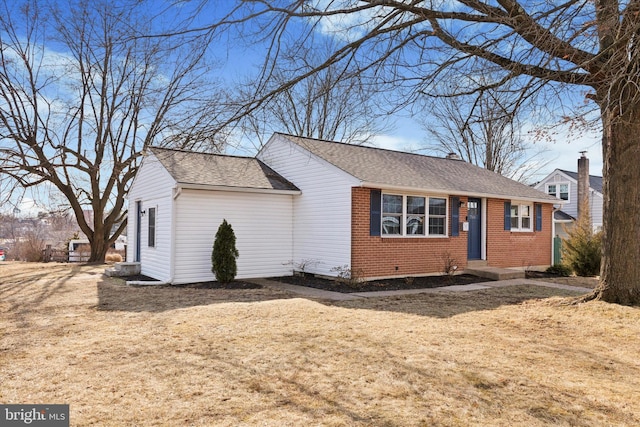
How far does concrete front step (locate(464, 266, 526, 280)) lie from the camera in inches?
532

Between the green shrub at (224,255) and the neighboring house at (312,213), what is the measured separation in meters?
0.71

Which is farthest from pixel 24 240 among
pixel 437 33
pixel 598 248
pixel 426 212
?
pixel 598 248

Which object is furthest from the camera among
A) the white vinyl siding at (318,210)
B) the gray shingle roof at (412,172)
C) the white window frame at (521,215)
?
the white window frame at (521,215)

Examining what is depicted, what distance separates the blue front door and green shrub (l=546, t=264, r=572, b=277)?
11.0ft

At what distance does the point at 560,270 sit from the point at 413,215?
7.07m

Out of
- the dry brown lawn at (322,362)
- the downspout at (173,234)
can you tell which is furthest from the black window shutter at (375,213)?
the downspout at (173,234)

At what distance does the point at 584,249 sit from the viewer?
15.0 meters

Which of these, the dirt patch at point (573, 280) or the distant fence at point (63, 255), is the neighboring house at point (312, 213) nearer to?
the dirt patch at point (573, 280)

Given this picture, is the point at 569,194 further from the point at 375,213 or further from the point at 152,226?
the point at 152,226

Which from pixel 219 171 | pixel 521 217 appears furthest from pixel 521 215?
pixel 219 171

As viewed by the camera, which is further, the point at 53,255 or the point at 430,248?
the point at 53,255

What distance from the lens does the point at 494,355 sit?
5246mm

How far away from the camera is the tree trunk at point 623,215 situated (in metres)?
8.27

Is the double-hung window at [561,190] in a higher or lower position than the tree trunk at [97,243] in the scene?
higher
